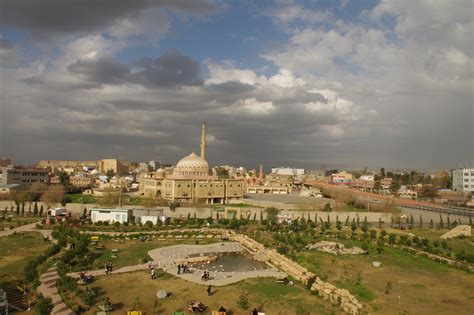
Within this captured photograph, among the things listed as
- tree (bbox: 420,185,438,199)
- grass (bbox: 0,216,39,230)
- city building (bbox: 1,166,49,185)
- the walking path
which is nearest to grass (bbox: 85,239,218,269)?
the walking path

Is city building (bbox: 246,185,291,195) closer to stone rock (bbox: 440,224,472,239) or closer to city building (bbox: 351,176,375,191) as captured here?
city building (bbox: 351,176,375,191)

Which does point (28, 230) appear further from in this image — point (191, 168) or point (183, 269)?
point (191, 168)

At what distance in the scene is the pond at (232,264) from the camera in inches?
1008

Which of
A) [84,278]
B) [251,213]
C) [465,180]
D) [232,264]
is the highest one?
[465,180]

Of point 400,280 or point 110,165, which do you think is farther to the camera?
point 110,165

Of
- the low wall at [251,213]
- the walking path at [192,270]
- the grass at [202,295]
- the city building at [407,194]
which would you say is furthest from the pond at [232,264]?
the city building at [407,194]

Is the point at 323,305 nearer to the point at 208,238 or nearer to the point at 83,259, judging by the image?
the point at 83,259

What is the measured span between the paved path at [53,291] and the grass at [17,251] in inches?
62.2

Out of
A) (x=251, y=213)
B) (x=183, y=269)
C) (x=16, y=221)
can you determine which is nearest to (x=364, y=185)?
(x=251, y=213)

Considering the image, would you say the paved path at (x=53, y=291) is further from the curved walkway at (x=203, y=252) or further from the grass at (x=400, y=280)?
the grass at (x=400, y=280)

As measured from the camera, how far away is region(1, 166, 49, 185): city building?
260 ft

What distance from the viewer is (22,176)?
272ft

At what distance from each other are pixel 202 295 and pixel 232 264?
7610 mm

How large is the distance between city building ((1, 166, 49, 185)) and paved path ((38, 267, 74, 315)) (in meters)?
64.6
